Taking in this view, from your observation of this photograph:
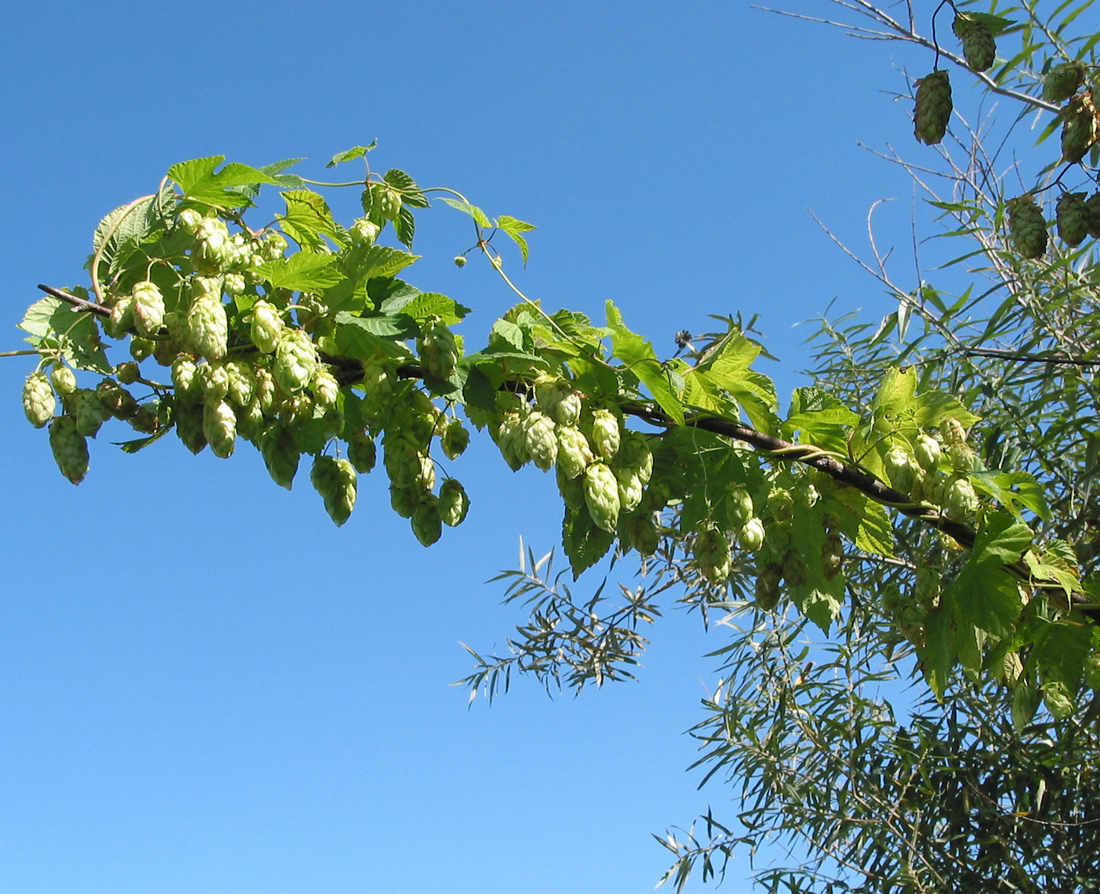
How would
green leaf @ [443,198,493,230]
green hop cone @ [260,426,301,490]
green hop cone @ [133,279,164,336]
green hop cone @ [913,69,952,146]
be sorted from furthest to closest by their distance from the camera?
green hop cone @ [913,69,952,146]
green leaf @ [443,198,493,230]
green hop cone @ [260,426,301,490]
green hop cone @ [133,279,164,336]

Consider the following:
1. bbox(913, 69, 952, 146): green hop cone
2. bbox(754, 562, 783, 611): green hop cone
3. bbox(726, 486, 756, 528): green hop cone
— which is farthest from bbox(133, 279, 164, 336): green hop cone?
bbox(913, 69, 952, 146): green hop cone

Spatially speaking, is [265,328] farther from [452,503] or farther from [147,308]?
[452,503]

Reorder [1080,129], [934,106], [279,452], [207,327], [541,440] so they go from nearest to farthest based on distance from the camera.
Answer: [207,327], [541,440], [279,452], [1080,129], [934,106]

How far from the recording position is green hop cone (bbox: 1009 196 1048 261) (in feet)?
6.92

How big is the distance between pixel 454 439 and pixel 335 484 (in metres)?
0.22

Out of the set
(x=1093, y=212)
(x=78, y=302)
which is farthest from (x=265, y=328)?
(x=1093, y=212)

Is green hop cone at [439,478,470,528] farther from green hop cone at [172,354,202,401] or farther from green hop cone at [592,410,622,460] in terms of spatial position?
green hop cone at [172,354,202,401]

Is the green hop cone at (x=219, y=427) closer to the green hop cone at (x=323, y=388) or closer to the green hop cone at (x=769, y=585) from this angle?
the green hop cone at (x=323, y=388)

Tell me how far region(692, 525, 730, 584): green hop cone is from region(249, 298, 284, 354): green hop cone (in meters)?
0.81

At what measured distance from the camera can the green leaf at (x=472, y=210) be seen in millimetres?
1710

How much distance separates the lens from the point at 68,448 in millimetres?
1440

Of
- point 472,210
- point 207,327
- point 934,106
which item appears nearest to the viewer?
point 207,327

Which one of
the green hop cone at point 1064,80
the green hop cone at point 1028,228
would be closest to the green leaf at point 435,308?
the green hop cone at point 1028,228

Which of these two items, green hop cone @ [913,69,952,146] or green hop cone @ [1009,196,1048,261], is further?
green hop cone @ [913,69,952,146]
